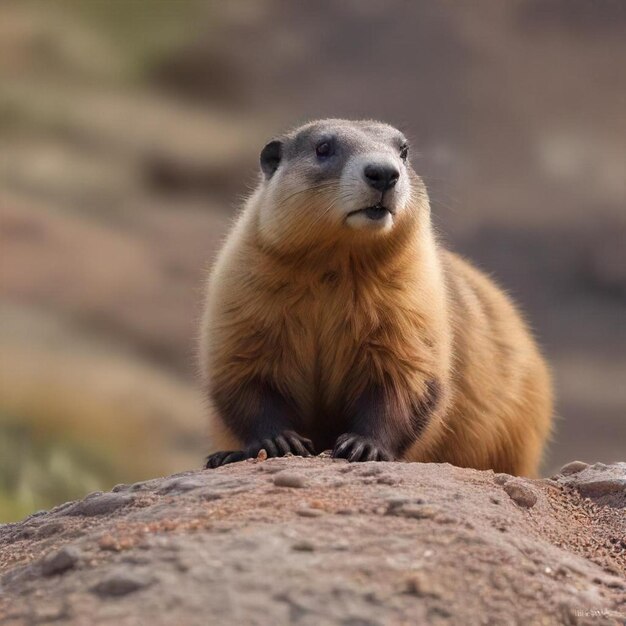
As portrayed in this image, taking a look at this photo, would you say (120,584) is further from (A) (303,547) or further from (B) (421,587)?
(B) (421,587)

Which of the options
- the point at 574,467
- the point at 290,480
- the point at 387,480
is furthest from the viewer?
the point at 574,467

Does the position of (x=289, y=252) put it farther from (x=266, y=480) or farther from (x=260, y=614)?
(x=260, y=614)

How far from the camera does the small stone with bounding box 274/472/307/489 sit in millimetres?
4980

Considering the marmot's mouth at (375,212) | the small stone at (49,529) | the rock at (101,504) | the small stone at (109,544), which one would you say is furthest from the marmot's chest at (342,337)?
the small stone at (109,544)

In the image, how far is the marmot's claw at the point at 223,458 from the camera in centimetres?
621

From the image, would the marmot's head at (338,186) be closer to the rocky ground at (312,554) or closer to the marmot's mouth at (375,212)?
the marmot's mouth at (375,212)

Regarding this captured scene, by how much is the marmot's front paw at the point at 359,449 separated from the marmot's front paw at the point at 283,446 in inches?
7.6

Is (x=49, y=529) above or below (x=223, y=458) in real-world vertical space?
below

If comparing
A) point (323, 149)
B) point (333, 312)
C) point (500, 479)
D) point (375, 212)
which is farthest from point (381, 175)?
point (500, 479)

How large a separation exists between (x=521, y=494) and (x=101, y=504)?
6.70 feet

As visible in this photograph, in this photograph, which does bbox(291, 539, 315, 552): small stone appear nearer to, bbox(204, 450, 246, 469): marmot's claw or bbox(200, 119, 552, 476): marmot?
bbox(200, 119, 552, 476): marmot

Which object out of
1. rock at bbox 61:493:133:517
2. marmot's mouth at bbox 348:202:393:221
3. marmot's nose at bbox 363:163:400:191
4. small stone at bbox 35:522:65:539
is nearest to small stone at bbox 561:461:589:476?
marmot's mouth at bbox 348:202:393:221

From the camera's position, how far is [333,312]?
21.7 ft

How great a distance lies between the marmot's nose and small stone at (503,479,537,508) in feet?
5.80
